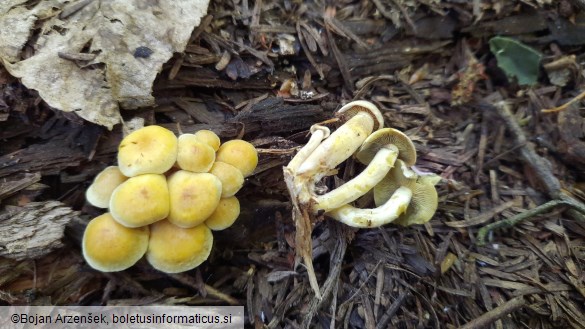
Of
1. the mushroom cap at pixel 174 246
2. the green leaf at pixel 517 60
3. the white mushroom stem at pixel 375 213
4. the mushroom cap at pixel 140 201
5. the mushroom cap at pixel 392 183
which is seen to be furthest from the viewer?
the green leaf at pixel 517 60

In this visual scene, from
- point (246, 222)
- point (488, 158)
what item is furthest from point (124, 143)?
point (488, 158)

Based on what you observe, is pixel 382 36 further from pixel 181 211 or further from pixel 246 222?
pixel 181 211

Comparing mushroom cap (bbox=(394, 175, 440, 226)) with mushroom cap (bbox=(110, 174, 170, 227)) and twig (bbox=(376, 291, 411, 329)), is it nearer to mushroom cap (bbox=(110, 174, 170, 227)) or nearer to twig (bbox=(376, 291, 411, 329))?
twig (bbox=(376, 291, 411, 329))

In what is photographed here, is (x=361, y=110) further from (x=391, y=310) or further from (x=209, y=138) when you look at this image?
(x=391, y=310)

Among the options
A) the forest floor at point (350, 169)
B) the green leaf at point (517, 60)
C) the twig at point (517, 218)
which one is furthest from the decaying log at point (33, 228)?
A: the green leaf at point (517, 60)

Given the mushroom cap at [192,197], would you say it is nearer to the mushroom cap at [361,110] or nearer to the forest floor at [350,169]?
the forest floor at [350,169]
